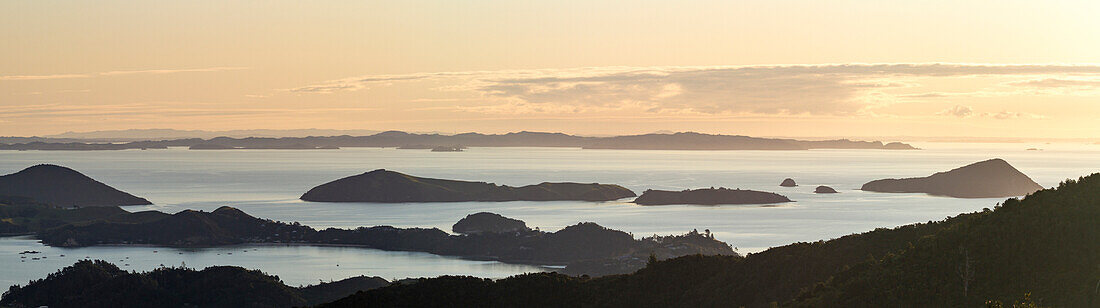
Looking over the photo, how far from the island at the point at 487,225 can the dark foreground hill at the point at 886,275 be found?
101 m

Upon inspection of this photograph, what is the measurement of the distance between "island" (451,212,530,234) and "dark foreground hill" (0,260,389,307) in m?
66.8

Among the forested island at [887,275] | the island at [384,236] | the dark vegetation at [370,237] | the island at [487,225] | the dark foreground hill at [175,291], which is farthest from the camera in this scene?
the island at [487,225]

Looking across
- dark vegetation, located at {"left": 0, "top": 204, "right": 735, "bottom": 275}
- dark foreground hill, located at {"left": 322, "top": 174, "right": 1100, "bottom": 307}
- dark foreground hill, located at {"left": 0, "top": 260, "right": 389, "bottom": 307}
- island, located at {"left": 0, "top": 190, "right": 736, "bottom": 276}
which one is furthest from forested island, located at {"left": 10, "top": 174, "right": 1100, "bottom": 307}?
island, located at {"left": 0, "top": 190, "right": 736, "bottom": 276}

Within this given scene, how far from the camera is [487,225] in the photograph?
179 metres

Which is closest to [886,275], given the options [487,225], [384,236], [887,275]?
[887,275]

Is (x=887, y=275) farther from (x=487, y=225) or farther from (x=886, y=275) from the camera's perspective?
(x=487, y=225)

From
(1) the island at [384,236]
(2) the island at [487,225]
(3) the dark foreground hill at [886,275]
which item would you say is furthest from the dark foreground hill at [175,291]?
(2) the island at [487,225]

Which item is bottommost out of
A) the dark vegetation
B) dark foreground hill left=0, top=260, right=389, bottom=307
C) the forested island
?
dark foreground hill left=0, top=260, right=389, bottom=307

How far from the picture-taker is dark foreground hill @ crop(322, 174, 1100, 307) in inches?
1890

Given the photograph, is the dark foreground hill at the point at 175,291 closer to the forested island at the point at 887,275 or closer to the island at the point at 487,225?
the forested island at the point at 887,275

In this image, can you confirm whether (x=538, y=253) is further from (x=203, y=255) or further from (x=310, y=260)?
(x=203, y=255)

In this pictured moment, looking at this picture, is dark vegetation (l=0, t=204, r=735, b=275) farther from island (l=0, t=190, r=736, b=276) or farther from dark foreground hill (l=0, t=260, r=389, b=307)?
dark foreground hill (l=0, t=260, r=389, b=307)

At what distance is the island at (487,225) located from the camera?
176m

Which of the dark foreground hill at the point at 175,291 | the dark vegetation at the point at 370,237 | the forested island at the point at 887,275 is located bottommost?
the dark foreground hill at the point at 175,291
